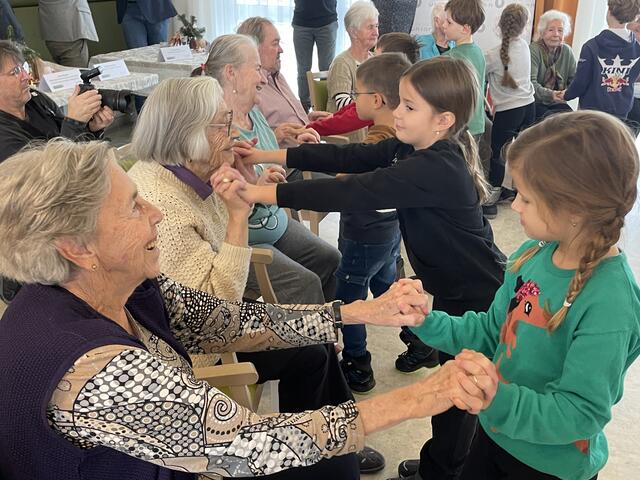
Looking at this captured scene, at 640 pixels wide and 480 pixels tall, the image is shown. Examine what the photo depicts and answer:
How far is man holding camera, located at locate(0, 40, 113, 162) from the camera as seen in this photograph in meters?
2.46

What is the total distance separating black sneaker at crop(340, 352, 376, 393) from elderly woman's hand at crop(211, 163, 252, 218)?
0.90 metres

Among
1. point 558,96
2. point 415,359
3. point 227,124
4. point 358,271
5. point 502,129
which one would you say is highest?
point 227,124

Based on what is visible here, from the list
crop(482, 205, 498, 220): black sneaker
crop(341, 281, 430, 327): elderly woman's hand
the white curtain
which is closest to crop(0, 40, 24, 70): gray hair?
crop(341, 281, 430, 327): elderly woman's hand

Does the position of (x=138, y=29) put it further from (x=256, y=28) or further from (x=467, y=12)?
(x=467, y=12)

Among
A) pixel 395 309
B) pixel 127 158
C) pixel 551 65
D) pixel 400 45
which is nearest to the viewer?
pixel 395 309

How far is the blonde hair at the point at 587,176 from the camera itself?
1020 millimetres

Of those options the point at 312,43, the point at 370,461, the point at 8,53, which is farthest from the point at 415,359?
the point at 312,43

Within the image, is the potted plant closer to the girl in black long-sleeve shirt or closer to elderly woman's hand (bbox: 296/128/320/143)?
elderly woman's hand (bbox: 296/128/320/143)

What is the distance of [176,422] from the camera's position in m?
1.00

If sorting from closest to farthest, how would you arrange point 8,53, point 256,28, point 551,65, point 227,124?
point 227,124 < point 8,53 < point 256,28 < point 551,65

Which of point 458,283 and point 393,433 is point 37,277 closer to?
point 458,283

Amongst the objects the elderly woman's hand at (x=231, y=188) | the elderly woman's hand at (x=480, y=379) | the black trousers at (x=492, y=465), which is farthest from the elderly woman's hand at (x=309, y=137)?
the elderly woman's hand at (x=480, y=379)

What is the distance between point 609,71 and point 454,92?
2.66 metres

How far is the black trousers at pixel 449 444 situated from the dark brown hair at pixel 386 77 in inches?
33.6
